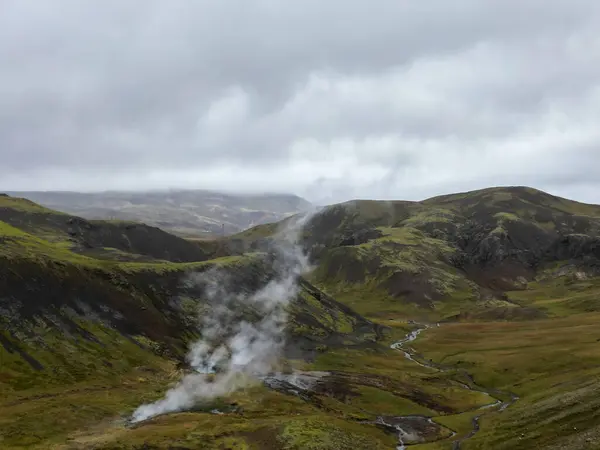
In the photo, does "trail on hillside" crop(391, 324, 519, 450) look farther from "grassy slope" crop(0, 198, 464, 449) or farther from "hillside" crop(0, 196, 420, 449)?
"hillside" crop(0, 196, 420, 449)

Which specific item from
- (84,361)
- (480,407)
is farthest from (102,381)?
(480,407)

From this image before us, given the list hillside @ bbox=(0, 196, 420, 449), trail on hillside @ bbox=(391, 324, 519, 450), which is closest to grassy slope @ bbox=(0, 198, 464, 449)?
hillside @ bbox=(0, 196, 420, 449)

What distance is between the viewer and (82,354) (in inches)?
6014

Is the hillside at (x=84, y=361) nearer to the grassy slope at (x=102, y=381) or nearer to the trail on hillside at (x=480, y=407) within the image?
the grassy slope at (x=102, y=381)

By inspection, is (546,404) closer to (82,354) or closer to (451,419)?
(451,419)

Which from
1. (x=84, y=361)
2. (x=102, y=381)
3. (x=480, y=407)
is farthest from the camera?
(x=84, y=361)

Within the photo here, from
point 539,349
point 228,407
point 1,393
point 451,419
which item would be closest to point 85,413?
point 1,393

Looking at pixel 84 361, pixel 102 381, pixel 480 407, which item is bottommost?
pixel 480 407

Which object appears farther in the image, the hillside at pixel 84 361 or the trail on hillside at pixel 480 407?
the trail on hillside at pixel 480 407

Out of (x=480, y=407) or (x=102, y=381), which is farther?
(x=480, y=407)

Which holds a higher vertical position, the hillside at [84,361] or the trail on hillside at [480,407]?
the hillside at [84,361]

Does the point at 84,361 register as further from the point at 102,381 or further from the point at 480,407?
the point at 480,407

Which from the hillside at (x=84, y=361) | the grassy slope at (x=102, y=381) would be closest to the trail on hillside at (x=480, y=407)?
the grassy slope at (x=102, y=381)

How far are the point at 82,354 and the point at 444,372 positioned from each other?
4788 inches
